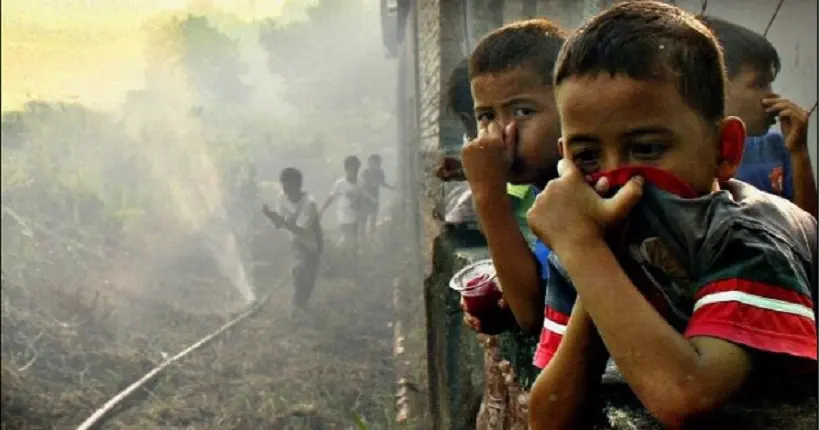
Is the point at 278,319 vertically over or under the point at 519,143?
under

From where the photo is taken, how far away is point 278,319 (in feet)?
15.7

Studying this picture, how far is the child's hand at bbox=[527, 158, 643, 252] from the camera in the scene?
0.68 meters

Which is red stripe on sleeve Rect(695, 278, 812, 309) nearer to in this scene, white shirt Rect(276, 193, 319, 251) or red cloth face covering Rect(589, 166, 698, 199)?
red cloth face covering Rect(589, 166, 698, 199)

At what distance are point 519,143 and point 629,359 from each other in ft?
1.72

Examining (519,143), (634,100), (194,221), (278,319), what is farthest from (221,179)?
(634,100)

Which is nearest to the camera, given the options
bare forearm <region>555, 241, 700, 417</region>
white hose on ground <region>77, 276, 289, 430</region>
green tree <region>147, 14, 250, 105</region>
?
bare forearm <region>555, 241, 700, 417</region>

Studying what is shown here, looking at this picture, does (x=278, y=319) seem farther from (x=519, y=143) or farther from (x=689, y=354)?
(x=689, y=354)

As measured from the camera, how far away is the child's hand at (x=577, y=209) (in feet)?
2.24

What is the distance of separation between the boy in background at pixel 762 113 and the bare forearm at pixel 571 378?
0.57 meters

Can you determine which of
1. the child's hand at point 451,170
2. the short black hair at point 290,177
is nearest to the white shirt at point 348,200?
the short black hair at point 290,177

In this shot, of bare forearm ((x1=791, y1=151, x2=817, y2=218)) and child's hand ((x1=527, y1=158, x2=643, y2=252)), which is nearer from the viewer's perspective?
child's hand ((x1=527, y1=158, x2=643, y2=252))

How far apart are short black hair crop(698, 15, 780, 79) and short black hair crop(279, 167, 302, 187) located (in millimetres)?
3843

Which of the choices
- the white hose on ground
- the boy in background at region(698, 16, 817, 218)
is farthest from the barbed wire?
the white hose on ground

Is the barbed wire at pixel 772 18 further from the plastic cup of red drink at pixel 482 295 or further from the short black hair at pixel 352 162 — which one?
the short black hair at pixel 352 162
